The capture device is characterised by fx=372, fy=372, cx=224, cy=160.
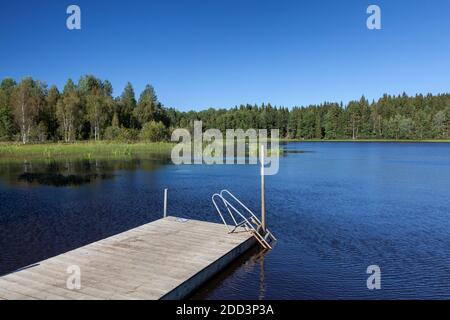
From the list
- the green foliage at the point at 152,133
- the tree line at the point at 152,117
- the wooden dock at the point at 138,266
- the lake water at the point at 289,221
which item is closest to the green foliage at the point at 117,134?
the tree line at the point at 152,117

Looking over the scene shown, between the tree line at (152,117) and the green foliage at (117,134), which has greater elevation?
the tree line at (152,117)

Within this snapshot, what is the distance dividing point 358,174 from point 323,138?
386ft

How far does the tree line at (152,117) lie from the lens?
76875 millimetres

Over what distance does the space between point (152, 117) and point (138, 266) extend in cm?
9375

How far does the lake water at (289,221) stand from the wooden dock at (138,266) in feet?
2.51

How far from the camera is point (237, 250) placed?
47.3 feet

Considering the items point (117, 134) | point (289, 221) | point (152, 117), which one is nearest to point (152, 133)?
point (117, 134)

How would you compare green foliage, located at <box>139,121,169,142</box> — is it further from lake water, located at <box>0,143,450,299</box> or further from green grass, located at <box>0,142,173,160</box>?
lake water, located at <box>0,143,450,299</box>

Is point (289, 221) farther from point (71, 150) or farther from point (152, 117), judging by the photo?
point (152, 117)

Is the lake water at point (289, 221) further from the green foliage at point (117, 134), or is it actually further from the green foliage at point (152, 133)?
the green foliage at point (152, 133)

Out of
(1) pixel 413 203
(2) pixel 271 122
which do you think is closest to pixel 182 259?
(1) pixel 413 203
